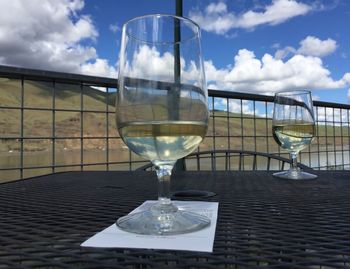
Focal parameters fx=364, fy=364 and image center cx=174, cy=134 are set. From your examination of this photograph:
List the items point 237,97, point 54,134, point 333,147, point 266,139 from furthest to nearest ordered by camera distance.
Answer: point 333,147, point 266,139, point 237,97, point 54,134

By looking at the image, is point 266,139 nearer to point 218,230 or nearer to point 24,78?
point 24,78

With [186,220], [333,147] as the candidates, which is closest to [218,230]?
[186,220]

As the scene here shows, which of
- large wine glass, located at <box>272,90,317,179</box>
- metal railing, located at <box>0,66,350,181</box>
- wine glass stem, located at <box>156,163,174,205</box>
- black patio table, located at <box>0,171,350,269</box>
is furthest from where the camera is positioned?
metal railing, located at <box>0,66,350,181</box>

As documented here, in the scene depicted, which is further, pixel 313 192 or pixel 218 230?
pixel 313 192

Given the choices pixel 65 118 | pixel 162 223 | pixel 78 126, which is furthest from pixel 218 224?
pixel 65 118

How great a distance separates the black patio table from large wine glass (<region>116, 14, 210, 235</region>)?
0.07m

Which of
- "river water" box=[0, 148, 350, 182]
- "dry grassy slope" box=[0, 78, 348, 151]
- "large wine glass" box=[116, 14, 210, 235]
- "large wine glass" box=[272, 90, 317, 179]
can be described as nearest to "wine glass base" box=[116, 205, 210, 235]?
"large wine glass" box=[116, 14, 210, 235]

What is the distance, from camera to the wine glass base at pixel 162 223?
0.42 metres

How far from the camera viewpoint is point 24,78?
1652 mm

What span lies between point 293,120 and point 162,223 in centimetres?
56

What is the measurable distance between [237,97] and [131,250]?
2142mm

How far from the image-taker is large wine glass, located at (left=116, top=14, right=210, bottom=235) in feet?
1.37

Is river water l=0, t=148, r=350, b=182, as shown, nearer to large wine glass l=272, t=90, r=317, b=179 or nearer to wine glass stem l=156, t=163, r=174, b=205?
large wine glass l=272, t=90, r=317, b=179

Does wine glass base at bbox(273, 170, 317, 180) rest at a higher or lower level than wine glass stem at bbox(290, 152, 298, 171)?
lower
